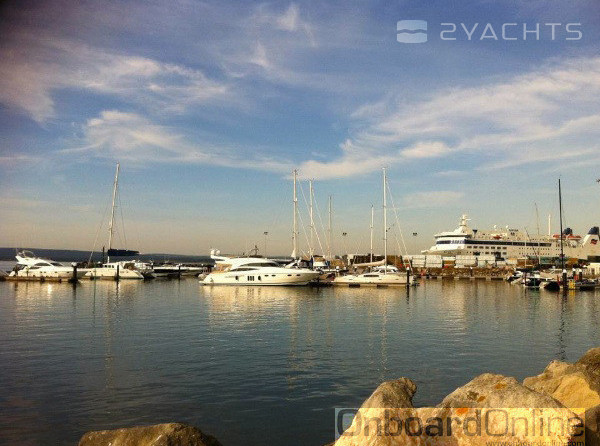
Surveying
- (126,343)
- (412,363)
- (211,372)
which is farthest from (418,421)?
(126,343)

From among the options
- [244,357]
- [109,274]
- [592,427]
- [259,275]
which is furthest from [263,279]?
[592,427]

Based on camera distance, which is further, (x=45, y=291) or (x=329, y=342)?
(x=45, y=291)

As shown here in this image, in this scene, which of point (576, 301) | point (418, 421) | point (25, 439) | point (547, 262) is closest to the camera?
point (418, 421)

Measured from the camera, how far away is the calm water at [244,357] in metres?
12.4

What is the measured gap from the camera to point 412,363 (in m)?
18.8

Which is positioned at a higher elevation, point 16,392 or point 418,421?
point 418,421

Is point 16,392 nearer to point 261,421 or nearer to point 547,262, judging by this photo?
point 261,421

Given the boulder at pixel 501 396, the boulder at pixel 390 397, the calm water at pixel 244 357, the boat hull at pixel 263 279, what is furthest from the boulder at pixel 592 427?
the boat hull at pixel 263 279

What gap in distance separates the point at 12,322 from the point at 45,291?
25624 millimetres

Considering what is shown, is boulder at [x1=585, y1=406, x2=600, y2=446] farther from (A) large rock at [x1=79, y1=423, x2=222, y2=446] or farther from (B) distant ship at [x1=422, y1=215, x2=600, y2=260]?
(B) distant ship at [x1=422, y1=215, x2=600, y2=260]

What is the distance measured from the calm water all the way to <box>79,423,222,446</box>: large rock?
14.2ft

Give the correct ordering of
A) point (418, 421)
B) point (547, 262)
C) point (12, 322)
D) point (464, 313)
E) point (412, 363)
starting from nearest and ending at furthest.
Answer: point (418, 421)
point (412, 363)
point (12, 322)
point (464, 313)
point (547, 262)

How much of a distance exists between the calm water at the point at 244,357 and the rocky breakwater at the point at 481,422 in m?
5.08
